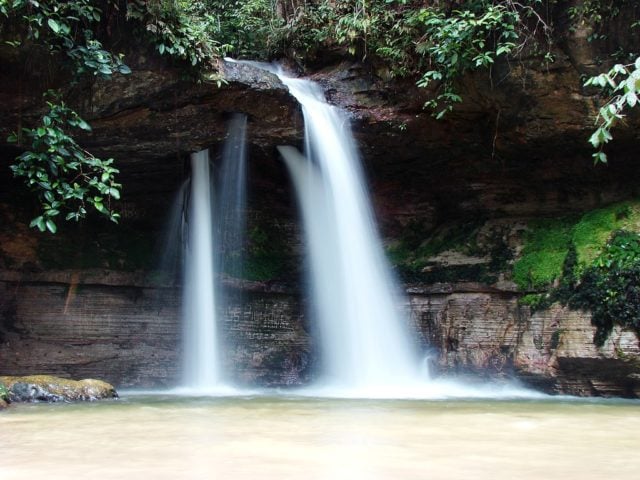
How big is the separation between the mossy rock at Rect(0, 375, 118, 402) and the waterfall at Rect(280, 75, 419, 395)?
12.3 feet

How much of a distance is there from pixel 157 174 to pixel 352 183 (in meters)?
3.02

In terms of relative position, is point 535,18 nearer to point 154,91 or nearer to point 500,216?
point 500,216

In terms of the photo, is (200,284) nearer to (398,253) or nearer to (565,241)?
(398,253)

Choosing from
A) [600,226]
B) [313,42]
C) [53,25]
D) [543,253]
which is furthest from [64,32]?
[600,226]

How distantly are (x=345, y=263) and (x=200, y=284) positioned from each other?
230 cm

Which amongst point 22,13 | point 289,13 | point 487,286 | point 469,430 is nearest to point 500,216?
point 487,286

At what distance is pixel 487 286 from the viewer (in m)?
9.93

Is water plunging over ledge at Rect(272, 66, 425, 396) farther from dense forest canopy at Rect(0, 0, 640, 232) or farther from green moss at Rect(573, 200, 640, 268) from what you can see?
green moss at Rect(573, 200, 640, 268)

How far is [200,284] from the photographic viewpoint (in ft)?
33.9

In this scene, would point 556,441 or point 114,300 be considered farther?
point 114,300

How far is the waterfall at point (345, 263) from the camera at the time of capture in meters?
9.61

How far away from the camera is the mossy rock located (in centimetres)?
715

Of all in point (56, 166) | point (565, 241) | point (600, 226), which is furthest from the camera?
point (565, 241)

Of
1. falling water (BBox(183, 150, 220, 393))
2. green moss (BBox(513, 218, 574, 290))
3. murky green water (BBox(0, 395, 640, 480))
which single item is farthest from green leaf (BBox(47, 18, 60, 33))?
green moss (BBox(513, 218, 574, 290))
